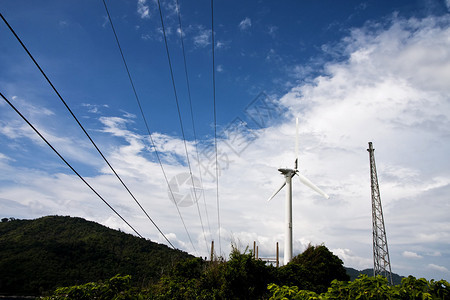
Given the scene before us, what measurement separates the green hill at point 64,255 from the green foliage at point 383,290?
167ft

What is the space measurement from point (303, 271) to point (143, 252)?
67.7m

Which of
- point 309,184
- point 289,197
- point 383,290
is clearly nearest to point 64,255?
point 289,197

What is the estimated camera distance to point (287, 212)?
33.2 m

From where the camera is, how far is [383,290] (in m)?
3.37

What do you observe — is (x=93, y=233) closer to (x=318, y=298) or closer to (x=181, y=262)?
(x=181, y=262)

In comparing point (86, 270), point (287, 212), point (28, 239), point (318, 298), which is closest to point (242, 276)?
point (318, 298)

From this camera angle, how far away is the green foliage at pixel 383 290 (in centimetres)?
329

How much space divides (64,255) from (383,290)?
8435cm

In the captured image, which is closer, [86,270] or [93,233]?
[86,270]

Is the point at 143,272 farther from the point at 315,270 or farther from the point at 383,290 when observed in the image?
the point at 383,290

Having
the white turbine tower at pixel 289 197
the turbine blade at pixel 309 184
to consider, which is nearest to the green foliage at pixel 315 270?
the white turbine tower at pixel 289 197

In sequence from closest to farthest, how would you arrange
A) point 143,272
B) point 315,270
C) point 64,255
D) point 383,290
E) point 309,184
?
1. point 383,290
2. point 315,270
3. point 309,184
4. point 143,272
5. point 64,255

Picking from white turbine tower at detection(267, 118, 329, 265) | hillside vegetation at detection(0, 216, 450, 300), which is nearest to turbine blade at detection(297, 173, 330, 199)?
white turbine tower at detection(267, 118, 329, 265)

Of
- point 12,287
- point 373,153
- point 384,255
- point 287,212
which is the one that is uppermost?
point 373,153
